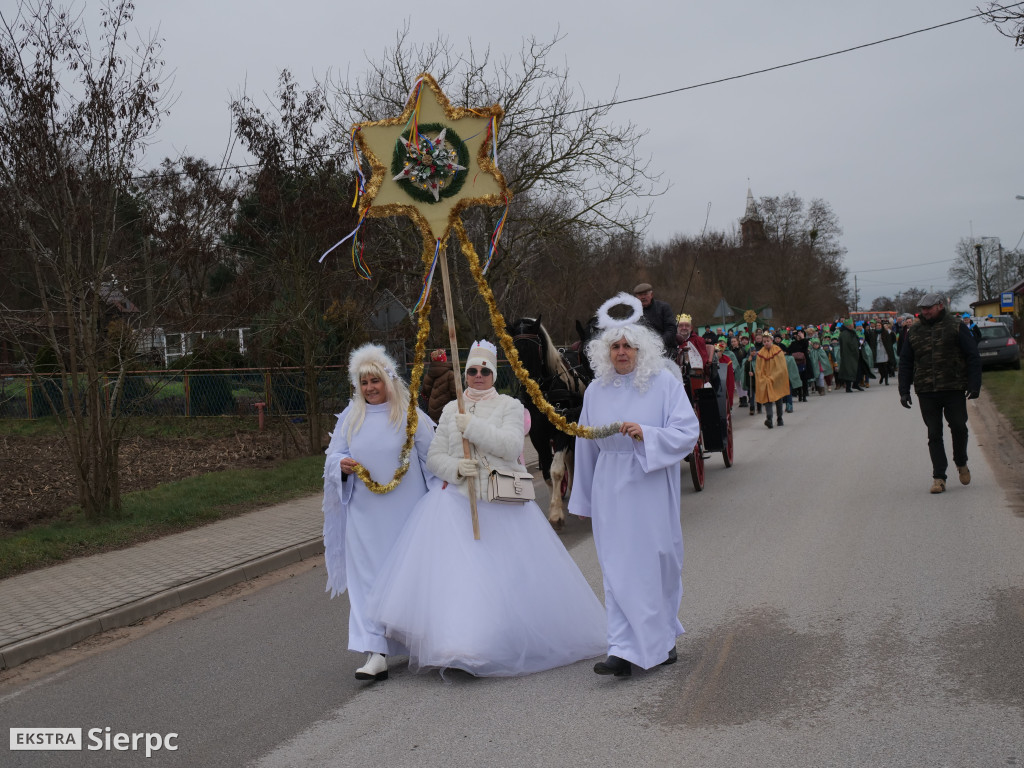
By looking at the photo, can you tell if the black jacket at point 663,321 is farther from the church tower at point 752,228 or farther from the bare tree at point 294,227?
the church tower at point 752,228

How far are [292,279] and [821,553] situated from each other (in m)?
10.6

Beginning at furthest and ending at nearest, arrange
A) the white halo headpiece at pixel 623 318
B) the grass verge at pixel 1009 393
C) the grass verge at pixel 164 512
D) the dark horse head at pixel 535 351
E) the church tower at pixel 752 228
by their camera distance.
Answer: the church tower at pixel 752 228
the grass verge at pixel 1009 393
the dark horse head at pixel 535 351
the grass verge at pixel 164 512
the white halo headpiece at pixel 623 318

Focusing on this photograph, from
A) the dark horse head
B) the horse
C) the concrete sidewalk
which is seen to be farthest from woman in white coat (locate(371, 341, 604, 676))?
the dark horse head

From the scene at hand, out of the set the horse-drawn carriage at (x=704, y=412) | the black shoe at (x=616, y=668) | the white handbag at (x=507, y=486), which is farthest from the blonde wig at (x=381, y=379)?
the horse-drawn carriage at (x=704, y=412)

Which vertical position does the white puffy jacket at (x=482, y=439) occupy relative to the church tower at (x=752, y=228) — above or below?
below

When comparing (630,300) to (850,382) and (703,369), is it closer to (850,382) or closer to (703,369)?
(703,369)

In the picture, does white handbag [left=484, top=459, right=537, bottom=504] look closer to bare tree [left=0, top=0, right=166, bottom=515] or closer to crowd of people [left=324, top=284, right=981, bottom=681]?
crowd of people [left=324, top=284, right=981, bottom=681]

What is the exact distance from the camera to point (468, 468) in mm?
5727

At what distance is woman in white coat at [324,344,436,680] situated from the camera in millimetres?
6055

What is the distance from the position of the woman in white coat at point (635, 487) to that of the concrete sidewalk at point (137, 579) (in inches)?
155

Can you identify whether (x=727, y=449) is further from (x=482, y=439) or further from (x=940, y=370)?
(x=482, y=439)

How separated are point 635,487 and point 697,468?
6.64 metres

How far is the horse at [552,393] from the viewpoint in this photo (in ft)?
34.0

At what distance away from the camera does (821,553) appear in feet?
27.0
